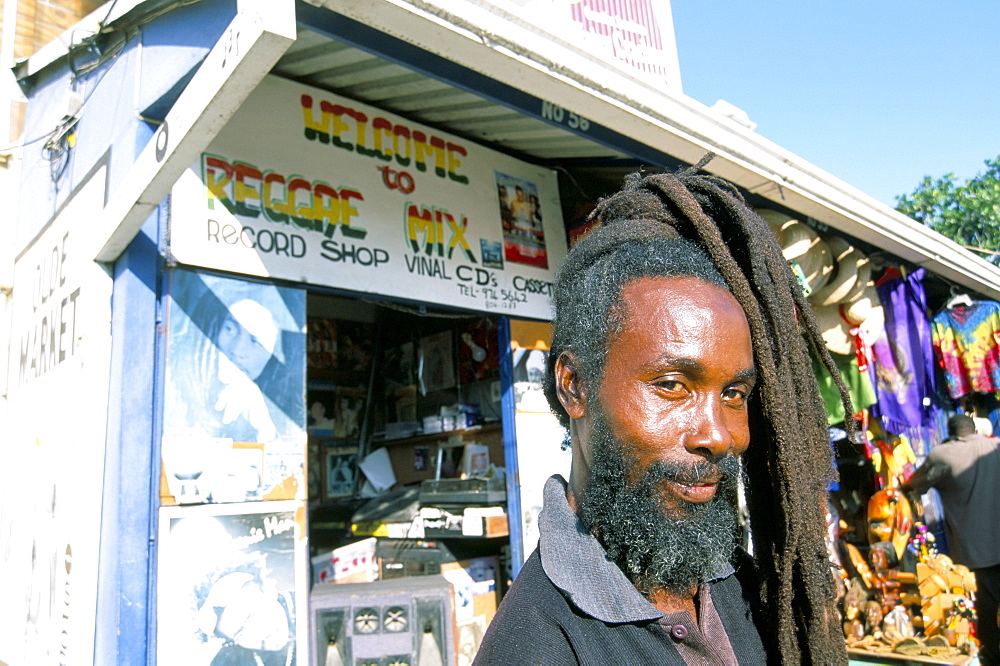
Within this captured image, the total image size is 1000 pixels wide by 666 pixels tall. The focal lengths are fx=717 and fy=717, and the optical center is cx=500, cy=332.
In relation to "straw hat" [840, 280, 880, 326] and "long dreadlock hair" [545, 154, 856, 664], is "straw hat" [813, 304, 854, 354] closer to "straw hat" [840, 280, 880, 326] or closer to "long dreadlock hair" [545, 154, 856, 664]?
"straw hat" [840, 280, 880, 326]

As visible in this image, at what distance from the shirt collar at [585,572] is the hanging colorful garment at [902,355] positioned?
5366 millimetres

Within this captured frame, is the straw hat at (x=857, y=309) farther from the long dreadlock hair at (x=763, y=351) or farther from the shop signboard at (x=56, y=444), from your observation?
the shop signboard at (x=56, y=444)

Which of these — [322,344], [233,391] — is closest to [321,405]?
[322,344]

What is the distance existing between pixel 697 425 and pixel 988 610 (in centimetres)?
567

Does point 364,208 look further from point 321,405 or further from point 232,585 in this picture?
point 321,405

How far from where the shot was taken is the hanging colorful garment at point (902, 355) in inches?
230

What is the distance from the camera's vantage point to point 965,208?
48.1 feet

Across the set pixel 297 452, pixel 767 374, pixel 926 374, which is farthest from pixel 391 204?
pixel 926 374

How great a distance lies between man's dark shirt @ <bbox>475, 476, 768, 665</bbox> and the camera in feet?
3.69

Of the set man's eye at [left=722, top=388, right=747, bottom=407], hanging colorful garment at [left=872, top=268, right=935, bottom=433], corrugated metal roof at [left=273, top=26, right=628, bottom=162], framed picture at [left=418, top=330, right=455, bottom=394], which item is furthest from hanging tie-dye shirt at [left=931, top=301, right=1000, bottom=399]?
Result: man's eye at [left=722, top=388, right=747, bottom=407]

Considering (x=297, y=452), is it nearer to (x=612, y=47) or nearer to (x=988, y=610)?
(x=612, y=47)

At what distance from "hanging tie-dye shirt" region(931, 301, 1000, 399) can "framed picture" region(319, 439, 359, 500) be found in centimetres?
525

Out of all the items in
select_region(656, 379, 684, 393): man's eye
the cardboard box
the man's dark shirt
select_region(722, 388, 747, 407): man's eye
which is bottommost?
the cardboard box

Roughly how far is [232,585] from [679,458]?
8.05 feet
